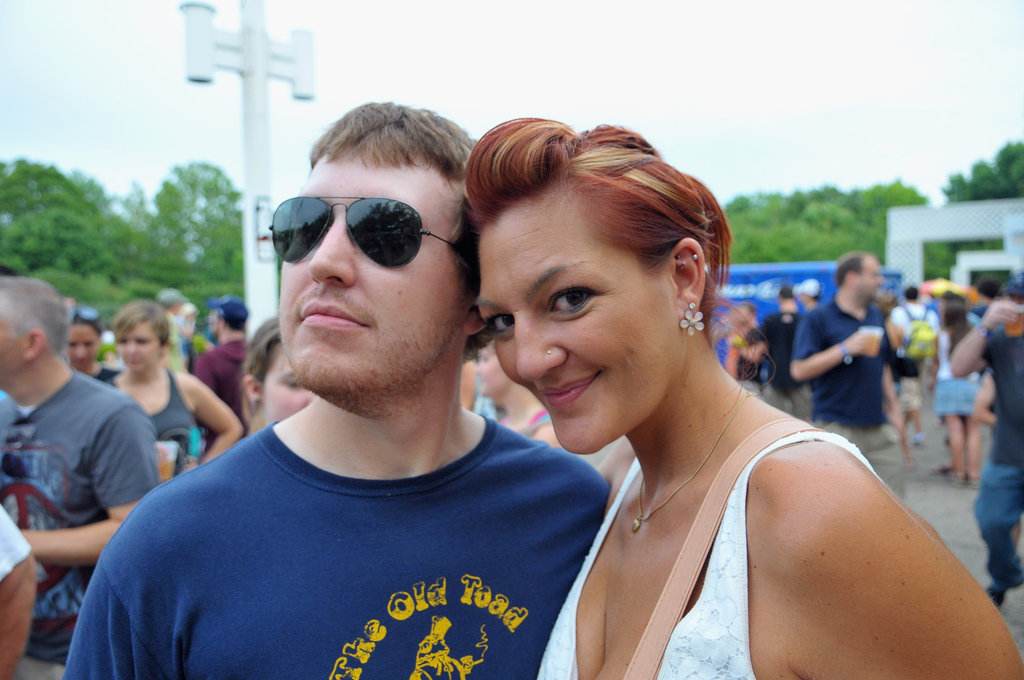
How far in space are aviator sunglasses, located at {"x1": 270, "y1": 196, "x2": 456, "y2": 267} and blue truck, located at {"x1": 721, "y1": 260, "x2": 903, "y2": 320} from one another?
57.7 feet

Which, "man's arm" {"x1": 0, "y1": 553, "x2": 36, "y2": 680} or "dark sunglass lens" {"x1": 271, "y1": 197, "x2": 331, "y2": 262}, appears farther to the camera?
"man's arm" {"x1": 0, "y1": 553, "x2": 36, "y2": 680}

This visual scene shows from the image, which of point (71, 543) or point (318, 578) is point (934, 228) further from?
point (318, 578)

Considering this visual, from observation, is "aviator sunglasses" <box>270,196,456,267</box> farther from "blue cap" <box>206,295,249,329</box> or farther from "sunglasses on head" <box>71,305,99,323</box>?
"blue cap" <box>206,295,249,329</box>

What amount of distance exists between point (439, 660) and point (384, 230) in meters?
0.97

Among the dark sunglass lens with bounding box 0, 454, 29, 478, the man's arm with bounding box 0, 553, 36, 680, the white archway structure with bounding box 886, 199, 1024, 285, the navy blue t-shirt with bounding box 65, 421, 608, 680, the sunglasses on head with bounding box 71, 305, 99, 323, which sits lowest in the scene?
the man's arm with bounding box 0, 553, 36, 680

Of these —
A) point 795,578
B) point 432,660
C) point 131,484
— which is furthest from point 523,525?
point 131,484

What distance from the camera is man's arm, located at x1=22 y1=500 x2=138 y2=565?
2773 mm

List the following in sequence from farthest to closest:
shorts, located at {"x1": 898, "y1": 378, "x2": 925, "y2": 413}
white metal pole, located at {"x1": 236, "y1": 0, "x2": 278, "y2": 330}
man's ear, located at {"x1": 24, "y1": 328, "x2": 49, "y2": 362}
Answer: shorts, located at {"x1": 898, "y1": 378, "x2": 925, "y2": 413}, white metal pole, located at {"x1": 236, "y1": 0, "x2": 278, "y2": 330}, man's ear, located at {"x1": 24, "y1": 328, "x2": 49, "y2": 362}

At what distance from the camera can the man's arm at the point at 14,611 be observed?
229 centimetres

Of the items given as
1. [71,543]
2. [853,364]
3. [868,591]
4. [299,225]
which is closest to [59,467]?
[71,543]

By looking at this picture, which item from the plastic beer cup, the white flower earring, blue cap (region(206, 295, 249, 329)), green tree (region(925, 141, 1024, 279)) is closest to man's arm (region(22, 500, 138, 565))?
the white flower earring

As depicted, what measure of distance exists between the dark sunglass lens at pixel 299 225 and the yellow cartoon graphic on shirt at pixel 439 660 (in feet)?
2.98

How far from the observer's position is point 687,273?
161 centimetres

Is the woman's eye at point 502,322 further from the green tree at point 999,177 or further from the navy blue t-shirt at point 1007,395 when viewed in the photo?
the green tree at point 999,177
